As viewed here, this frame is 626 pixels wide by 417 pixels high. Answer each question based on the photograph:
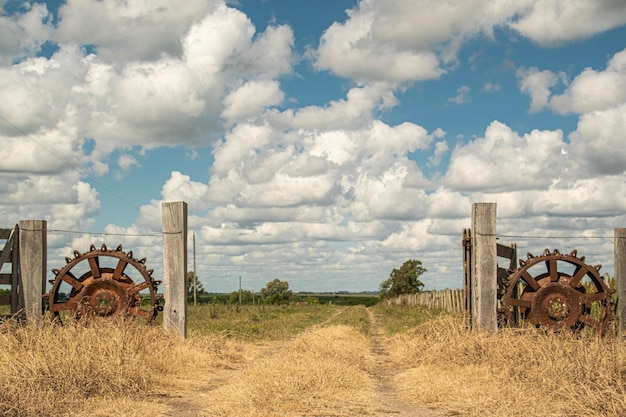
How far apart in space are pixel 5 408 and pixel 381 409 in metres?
4.36

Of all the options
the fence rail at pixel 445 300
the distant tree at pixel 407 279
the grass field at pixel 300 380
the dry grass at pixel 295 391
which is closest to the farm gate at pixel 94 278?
the grass field at pixel 300 380

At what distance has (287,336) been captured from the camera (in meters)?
20.0

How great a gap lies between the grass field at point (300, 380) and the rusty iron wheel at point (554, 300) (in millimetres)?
1724

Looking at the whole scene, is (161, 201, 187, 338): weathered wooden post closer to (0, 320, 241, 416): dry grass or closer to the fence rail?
(0, 320, 241, 416): dry grass

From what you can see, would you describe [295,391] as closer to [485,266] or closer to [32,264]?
[485,266]

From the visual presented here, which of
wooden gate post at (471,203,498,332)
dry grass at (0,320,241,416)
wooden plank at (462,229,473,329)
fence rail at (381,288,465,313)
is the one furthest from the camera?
fence rail at (381,288,465,313)

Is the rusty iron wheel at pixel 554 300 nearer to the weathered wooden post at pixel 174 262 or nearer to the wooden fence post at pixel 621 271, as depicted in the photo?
the wooden fence post at pixel 621 271

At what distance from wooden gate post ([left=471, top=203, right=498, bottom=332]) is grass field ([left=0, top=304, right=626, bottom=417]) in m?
1.03

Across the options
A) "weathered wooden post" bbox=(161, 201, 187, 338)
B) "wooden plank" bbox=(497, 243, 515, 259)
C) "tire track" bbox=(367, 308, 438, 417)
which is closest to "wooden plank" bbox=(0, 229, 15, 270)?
"weathered wooden post" bbox=(161, 201, 187, 338)

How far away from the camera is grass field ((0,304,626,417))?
767 centimetres

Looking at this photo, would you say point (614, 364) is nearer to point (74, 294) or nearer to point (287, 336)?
point (74, 294)

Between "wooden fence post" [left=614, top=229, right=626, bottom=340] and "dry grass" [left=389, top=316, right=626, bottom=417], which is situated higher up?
"wooden fence post" [left=614, top=229, right=626, bottom=340]

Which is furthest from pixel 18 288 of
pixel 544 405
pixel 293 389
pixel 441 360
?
pixel 544 405

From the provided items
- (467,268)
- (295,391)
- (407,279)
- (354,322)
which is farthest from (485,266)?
(407,279)
